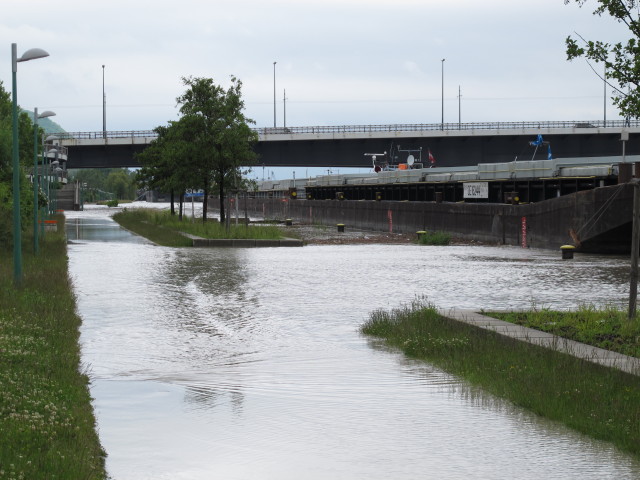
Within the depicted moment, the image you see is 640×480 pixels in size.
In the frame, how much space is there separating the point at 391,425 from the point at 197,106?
160 ft

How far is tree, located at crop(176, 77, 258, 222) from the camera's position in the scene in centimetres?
5278

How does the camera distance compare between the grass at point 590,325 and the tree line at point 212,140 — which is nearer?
the grass at point 590,325

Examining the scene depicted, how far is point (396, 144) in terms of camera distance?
99312mm

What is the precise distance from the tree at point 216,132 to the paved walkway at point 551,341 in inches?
1474

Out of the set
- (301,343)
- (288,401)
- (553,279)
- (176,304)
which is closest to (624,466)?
(288,401)

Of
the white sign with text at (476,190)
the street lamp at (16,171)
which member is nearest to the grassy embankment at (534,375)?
the street lamp at (16,171)

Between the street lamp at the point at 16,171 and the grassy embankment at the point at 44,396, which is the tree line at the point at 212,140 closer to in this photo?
the street lamp at the point at 16,171

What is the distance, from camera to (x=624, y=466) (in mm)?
7312

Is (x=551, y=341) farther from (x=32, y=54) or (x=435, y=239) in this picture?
(x=435, y=239)

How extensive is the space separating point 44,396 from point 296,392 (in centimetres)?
249

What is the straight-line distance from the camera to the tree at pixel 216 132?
5278 cm

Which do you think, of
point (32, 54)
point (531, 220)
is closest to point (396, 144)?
point (531, 220)

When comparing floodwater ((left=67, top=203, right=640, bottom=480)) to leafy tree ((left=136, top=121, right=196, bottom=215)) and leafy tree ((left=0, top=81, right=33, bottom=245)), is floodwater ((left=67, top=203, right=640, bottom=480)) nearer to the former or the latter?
leafy tree ((left=0, top=81, right=33, bottom=245))

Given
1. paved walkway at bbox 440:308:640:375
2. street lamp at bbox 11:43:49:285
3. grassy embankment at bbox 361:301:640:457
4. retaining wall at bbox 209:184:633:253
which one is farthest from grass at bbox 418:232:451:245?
grassy embankment at bbox 361:301:640:457
